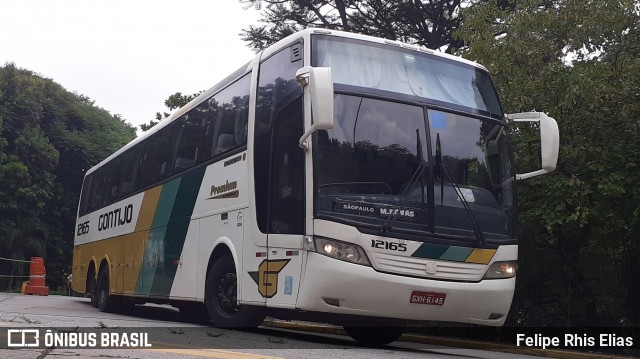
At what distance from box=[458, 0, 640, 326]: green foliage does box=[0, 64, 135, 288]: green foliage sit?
2813cm

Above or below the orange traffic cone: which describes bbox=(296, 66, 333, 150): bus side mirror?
above

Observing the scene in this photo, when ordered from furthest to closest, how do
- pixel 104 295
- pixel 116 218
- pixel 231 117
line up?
pixel 104 295
pixel 116 218
pixel 231 117

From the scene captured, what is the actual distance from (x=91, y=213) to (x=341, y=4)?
10.0 meters

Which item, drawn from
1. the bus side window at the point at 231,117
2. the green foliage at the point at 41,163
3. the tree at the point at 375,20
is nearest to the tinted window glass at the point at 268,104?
the bus side window at the point at 231,117

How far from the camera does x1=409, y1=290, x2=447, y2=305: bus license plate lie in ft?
27.1

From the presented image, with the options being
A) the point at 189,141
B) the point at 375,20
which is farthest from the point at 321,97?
the point at 375,20

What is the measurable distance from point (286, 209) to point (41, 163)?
111ft

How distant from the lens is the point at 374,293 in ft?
Answer: 26.7

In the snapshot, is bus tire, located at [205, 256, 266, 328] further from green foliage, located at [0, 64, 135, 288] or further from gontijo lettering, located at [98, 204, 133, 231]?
green foliage, located at [0, 64, 135, 288]

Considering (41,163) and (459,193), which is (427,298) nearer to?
(459,193)

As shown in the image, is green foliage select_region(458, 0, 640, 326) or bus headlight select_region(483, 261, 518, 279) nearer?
bus headlight select_region(483, 261, 518, 279)

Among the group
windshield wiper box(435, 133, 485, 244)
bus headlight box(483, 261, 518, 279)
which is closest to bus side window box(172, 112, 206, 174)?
windshield wiper box(435, 133, 485, 244)

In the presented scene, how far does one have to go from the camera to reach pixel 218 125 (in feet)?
36.5

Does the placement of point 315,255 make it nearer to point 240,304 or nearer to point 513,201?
point 240,304
